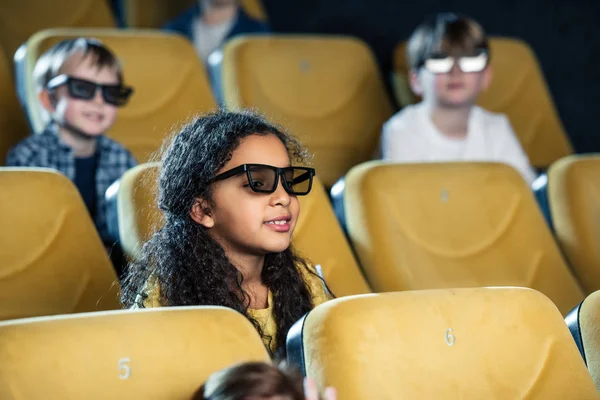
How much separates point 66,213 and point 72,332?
53cm

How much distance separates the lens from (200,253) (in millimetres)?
1186

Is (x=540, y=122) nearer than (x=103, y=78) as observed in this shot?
No

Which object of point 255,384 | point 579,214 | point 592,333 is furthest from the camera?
point 579,214

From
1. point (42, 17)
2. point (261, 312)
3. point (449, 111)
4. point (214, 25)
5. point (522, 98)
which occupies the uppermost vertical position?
point (42, 17)

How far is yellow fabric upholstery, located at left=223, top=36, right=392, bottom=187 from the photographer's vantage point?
2.09 m

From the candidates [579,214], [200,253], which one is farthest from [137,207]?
[579,214]

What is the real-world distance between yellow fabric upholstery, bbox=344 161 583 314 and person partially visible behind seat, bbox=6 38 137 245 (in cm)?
49

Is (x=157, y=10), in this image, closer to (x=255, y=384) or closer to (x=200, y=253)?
(x=200, y=253)

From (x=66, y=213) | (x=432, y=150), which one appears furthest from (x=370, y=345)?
(x=432, y=150)

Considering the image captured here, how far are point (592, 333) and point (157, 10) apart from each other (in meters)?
1.88

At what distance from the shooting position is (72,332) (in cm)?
87

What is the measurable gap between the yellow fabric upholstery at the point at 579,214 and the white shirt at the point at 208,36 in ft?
3.39

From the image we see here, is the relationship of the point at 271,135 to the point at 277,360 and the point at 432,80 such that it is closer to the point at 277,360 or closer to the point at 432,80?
the point at 277,360

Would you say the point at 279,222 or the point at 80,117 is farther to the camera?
the point at 80,117
